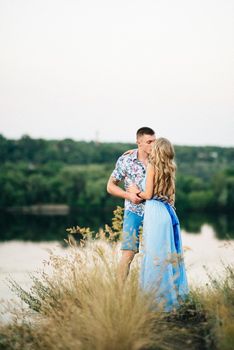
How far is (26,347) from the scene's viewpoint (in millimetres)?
4461

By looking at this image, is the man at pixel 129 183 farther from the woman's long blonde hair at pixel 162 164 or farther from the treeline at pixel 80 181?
the treeline at pixel 80 181

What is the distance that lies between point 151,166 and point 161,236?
65cm

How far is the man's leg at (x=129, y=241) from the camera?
5.34 metres

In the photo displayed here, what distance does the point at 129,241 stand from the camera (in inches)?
219

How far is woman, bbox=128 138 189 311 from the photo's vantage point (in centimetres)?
523

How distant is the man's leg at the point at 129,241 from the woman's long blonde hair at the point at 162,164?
0.45 meters

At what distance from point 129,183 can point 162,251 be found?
0.82 meters

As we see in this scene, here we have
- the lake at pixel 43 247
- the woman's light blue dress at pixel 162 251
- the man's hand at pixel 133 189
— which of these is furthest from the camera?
the lake at pixel 43 247

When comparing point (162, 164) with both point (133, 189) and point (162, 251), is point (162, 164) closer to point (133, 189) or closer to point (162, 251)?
point (133, 189)

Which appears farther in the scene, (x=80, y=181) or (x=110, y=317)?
(x=80, y=181)

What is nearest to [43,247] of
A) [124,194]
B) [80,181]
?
[124,194]

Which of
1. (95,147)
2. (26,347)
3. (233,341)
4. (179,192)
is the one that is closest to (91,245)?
(26,347)

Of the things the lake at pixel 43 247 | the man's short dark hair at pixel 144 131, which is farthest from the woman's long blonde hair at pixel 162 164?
the lake at pixel 43 247

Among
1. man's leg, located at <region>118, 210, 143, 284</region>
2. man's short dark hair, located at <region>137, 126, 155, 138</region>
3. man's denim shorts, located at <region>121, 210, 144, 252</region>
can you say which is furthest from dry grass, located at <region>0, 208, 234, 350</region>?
man's short dark hair, located at <region>137, 126, 155, 138</region>
